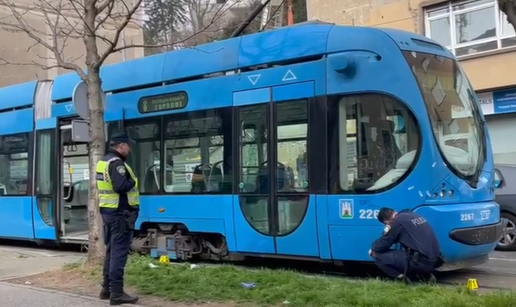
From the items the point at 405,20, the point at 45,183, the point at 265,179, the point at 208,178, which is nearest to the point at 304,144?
the point at 265,179

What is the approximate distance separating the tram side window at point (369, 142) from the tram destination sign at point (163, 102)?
8.89 feet

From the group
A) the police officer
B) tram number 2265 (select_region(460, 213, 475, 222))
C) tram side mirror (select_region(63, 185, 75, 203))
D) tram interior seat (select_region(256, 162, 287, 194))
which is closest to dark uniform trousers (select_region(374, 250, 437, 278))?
the police officer

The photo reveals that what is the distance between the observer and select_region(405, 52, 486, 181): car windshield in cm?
816

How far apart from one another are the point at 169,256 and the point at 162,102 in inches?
93.5

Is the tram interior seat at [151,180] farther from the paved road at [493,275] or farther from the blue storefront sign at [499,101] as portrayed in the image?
the blue storefront sign at [499,101]

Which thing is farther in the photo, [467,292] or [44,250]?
[44,250]

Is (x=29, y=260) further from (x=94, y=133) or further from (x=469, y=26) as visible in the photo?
(x=469, y=26)

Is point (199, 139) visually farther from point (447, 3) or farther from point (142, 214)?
point (447, 3)

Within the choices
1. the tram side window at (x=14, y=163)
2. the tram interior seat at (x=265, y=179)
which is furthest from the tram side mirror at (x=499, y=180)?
the tram side window at (x=14, y=163)

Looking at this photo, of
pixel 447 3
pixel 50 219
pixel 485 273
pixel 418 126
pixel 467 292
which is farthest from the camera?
pixel 447 3

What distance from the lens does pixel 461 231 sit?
7.88 meters

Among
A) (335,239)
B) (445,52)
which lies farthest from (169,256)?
(445,52)

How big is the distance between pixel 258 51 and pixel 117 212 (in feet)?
11.2

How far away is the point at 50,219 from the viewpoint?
12492mm
